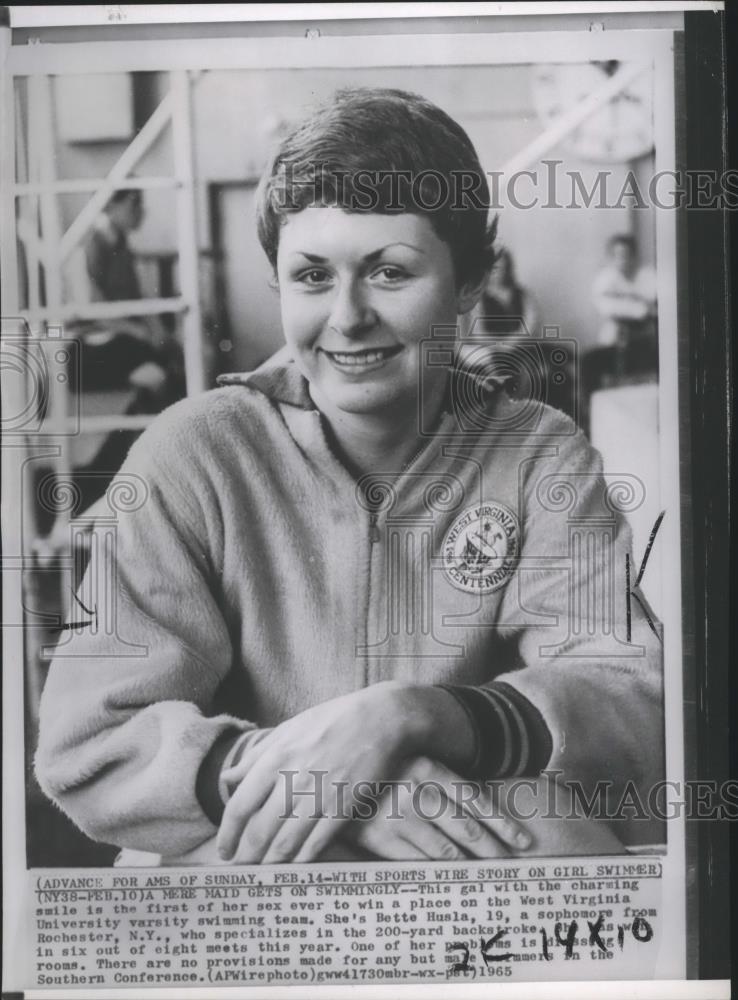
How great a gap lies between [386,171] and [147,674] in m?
0.68

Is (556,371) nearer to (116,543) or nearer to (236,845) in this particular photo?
(116,543)

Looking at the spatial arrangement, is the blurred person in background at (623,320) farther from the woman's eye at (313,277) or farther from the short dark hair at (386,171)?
the woman's eye at (313,277)

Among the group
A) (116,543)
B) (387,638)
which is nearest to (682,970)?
(387,638)

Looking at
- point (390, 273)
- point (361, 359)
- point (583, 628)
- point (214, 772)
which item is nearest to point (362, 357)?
point (361, 359)

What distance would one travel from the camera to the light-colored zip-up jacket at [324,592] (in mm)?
1341

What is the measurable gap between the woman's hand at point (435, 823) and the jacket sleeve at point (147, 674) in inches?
7.4

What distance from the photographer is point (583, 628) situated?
1358 millimetres

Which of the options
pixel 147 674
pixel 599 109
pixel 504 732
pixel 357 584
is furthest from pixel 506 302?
pixel 147 674

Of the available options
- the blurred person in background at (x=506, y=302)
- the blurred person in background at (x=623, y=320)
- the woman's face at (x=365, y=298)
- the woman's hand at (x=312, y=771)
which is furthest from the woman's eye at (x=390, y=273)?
the woman's hand at (x=312, y=771)

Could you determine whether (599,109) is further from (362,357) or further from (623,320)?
(362,357)

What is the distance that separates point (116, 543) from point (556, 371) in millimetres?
587

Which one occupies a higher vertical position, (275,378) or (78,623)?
(275,378)

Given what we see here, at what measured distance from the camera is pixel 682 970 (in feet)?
4.52

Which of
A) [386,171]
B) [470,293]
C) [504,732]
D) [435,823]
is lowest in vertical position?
[435,823]
